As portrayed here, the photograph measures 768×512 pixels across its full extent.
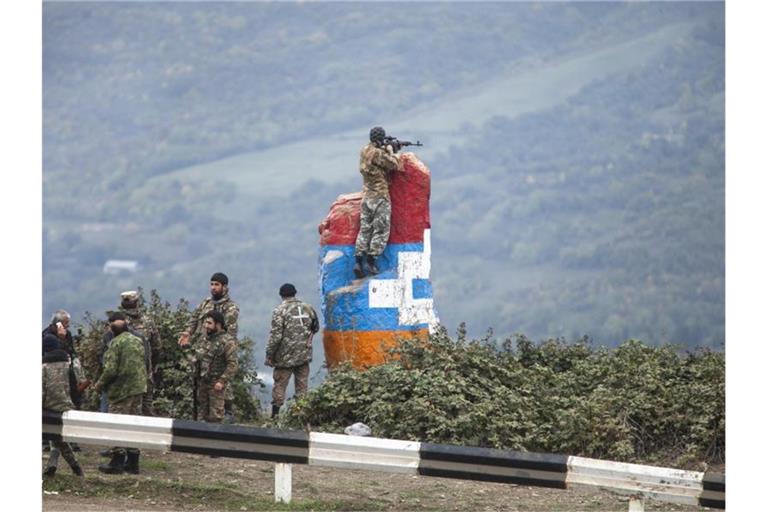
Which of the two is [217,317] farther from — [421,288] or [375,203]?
[421,288]

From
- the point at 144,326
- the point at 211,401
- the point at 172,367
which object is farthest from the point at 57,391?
the point at 172,367

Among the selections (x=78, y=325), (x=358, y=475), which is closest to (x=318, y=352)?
(x=78, y=325)

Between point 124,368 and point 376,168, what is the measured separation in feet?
17.2

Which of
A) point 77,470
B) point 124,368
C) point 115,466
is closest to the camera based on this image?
point 77,470

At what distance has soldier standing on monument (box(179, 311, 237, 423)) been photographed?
1831 cm

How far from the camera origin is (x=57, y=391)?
16.2 meters

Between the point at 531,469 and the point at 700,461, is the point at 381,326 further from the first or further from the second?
the point at 531,469

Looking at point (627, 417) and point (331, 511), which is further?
point (627, 417)

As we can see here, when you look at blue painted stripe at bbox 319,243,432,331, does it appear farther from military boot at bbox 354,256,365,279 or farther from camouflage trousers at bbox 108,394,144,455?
camouflage trousers at bbox 108,394,144,455

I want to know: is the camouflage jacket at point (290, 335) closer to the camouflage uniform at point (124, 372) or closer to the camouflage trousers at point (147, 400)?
the camouflage trousers at point (147, 400)

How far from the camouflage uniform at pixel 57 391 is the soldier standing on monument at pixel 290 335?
4055 millimetres

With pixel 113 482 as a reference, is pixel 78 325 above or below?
above

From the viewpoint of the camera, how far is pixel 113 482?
16.3 metres

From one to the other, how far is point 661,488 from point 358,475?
147 inches
